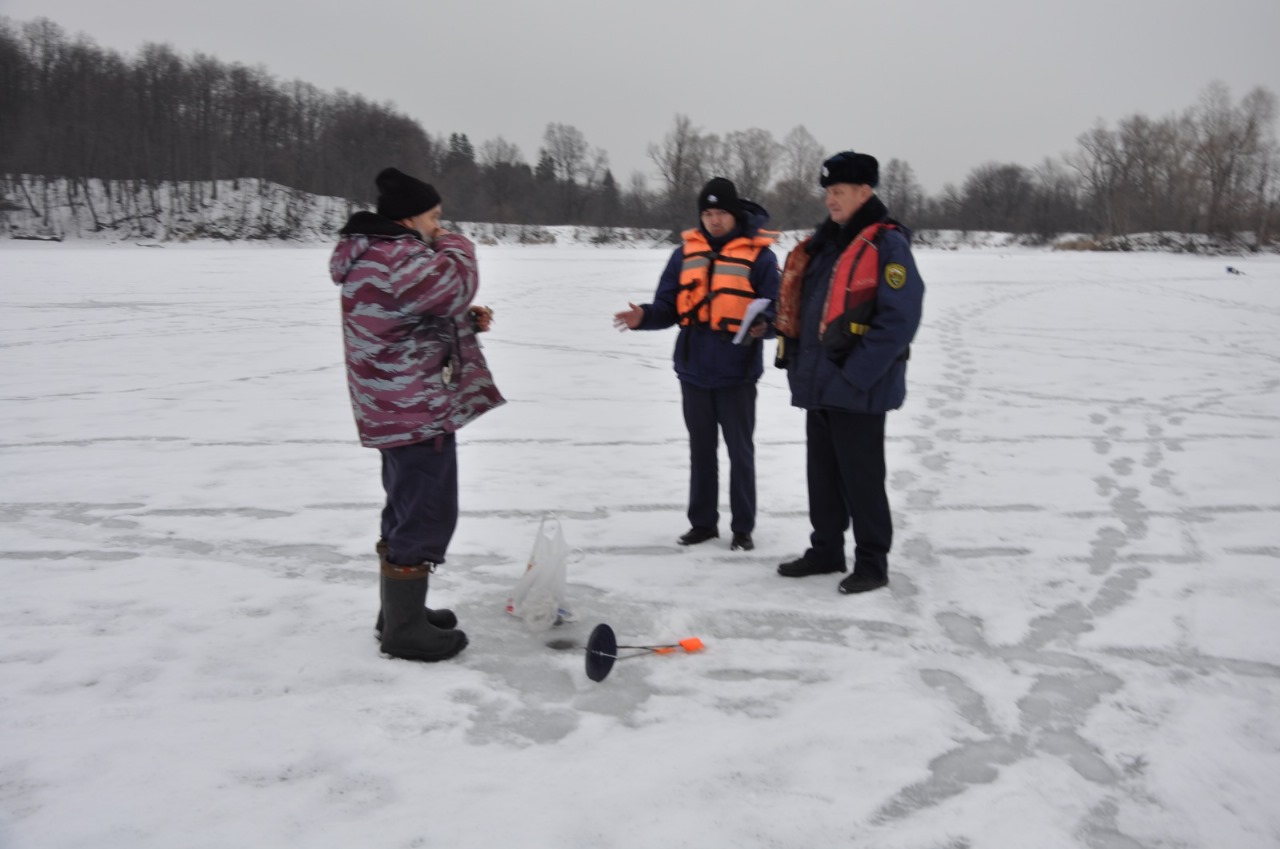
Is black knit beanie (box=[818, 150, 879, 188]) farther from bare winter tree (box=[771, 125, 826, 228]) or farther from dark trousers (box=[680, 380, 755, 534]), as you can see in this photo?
bare winter tree (box=[771, 125, 826, 228])

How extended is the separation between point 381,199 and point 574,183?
Answer: 8475cm

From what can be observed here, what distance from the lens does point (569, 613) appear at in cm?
374

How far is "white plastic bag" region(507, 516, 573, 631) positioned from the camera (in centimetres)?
365

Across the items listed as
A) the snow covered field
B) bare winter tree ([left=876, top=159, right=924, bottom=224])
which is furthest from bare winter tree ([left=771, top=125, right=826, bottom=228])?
the snow covered field

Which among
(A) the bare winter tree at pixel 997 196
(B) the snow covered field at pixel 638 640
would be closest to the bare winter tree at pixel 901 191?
(A) the bare winter tree at pixel 997 196

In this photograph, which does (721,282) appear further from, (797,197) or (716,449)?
(797,197)

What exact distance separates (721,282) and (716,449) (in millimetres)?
841

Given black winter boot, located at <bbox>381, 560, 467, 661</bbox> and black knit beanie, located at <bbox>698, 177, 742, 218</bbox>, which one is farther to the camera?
black knit beanie, located at <bbox>698, 177, 742, 218</bbox>

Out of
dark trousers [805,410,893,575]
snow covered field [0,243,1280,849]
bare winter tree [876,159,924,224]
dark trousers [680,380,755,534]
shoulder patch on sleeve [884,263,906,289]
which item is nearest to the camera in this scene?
snow covered field [0,243,1280,849]

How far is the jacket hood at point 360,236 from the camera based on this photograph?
3135 millimetres

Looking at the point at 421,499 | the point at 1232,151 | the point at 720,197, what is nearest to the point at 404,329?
the point at 421,499

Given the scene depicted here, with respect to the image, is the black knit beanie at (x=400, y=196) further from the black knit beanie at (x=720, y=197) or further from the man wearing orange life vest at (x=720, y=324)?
the black knit beanie at (x=720, y=197)

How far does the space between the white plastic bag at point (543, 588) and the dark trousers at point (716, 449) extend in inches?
46.4

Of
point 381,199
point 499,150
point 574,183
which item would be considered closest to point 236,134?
point 499,150
